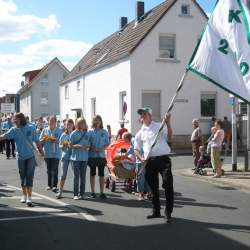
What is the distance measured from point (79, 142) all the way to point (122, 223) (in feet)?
10.5

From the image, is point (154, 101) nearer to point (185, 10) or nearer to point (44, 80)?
point (185, 10)

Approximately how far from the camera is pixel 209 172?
16.5 metres

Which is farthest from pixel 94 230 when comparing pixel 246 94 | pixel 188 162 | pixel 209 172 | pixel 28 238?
pixel 188 162

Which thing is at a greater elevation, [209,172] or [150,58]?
[150,58]

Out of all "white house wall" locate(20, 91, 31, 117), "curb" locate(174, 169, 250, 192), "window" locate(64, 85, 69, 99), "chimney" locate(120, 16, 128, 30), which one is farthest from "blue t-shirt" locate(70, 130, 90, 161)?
"white house wall" locate(20, 91, 31, 117)

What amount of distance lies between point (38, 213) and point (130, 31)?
24.6 meters

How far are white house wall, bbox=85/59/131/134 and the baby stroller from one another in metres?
15.8

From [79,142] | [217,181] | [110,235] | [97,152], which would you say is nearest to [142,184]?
[97,152]

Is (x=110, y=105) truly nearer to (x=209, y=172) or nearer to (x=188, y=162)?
(x=188, y=162)

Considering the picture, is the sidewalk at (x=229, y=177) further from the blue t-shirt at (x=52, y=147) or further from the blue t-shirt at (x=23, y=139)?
the blue t-shirt at (x=23, y=139)

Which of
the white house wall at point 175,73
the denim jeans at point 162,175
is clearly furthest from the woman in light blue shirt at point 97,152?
the white house wall at point 175,73

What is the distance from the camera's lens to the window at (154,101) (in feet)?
95.3

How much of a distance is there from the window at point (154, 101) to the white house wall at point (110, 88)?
3.14ft

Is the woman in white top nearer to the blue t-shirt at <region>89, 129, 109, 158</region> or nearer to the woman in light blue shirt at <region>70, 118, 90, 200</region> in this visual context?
the blue t-shirt at <region>89, 129, 109, 158</region>
